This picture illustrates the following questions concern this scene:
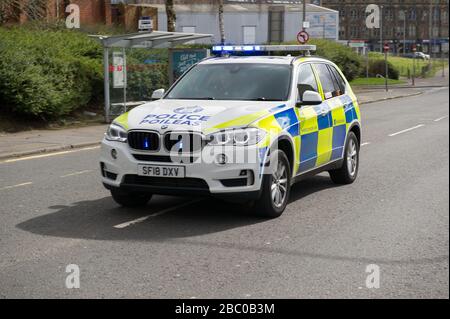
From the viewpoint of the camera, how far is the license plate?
7.08 meters

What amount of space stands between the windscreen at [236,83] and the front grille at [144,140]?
1293 mm

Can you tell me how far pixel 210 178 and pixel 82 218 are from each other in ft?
5.27

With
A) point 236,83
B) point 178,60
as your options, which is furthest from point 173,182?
point 178,60

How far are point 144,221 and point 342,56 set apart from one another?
38888 mm

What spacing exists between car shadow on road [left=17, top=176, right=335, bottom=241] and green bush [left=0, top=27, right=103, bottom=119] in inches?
356

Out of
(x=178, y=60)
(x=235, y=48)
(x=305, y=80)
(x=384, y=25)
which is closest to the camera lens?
(x=305, y=80)

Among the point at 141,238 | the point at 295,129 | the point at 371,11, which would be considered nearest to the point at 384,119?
the point at 295,129

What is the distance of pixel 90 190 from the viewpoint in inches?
375

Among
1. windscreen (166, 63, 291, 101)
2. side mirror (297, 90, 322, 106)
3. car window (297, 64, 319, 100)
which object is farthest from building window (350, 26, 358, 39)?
side mirror (297, 90, 322, 106)

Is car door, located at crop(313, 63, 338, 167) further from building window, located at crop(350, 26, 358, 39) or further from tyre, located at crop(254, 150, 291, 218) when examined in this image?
building window, located at crop(350, 26, 358, 39)

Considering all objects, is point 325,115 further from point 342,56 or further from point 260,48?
point 342,56

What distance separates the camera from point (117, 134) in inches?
297

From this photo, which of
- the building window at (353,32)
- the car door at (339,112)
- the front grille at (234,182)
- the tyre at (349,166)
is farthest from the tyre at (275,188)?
the building window at (353,32)

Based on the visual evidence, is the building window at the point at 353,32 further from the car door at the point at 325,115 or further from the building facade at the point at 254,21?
the car door at the point at 325,115
